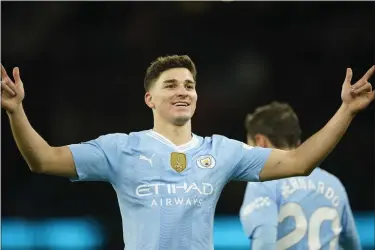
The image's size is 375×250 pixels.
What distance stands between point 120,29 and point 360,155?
3.08m

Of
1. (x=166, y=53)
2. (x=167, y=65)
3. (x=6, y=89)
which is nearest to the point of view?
(x=6, y=89)

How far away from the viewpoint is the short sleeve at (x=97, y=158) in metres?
4.20

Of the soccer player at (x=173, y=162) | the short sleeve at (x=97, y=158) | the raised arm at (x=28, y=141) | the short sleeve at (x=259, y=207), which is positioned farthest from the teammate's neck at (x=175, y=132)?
the short sleeve at (x=259, y=207)

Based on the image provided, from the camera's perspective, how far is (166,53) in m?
9.14

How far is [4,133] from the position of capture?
897 centimetres

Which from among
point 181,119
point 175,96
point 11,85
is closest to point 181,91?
point 175,96

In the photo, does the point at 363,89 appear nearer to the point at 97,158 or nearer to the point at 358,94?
the point at 358,94

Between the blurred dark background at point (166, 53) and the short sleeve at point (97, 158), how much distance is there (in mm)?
4168

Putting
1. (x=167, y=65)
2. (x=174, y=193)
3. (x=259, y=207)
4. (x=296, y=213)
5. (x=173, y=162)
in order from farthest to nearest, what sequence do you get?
1. (x=296, y=213)
2. (x=259, y=207)
3. (x=167, y=65)
4. (x=173, y=162)
5. (x=174, y=193)

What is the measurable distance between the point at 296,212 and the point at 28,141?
1842mm

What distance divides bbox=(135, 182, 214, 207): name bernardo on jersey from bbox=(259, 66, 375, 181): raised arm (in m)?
0.49

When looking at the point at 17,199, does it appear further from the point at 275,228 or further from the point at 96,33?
the point at 275,228

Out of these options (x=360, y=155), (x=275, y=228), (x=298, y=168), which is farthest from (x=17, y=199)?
(x=298, y=168)

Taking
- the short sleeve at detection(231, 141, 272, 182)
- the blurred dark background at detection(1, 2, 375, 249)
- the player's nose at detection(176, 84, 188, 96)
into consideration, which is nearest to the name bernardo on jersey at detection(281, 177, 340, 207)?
the short sleeve at detection(231, 141, 272, 182)
